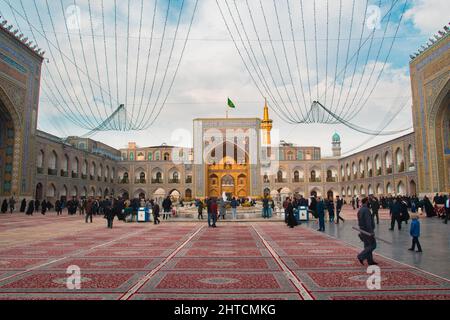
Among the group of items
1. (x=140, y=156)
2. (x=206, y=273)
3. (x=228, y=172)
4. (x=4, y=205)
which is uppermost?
(x=140, y=156)

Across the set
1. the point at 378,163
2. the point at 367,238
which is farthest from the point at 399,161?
the point at 367,238

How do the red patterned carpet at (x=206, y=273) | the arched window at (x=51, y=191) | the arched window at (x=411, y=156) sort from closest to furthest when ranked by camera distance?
the red patterned carpet at (x=206, y=273) < the arched window at (x=411, y=156) < the arched window at (x=51, y=191)

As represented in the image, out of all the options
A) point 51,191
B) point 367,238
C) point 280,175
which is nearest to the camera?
point 367,238

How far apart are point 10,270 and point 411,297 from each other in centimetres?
545

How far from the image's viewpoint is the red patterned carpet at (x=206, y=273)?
13.4 ft

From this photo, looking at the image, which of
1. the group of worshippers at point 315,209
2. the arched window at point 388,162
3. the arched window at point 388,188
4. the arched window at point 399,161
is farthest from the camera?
the arched window at point 388,188

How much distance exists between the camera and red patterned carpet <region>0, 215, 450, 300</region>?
4.08 meters

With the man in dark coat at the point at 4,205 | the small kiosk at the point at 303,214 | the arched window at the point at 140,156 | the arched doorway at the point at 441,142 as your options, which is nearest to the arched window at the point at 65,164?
the man in dark coat at the point at 4,205

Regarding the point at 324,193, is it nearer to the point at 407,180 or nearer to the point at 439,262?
the point at 407,180

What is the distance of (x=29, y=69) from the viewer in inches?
1017

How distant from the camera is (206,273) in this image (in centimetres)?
526

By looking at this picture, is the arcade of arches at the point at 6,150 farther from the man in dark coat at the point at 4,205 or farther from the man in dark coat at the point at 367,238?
the man in dark coat at the point at 367,238

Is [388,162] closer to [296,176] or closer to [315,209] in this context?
[296,176]

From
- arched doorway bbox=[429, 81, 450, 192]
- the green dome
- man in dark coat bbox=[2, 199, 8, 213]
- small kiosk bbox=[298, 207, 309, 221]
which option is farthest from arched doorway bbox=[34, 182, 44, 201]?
the green dome
